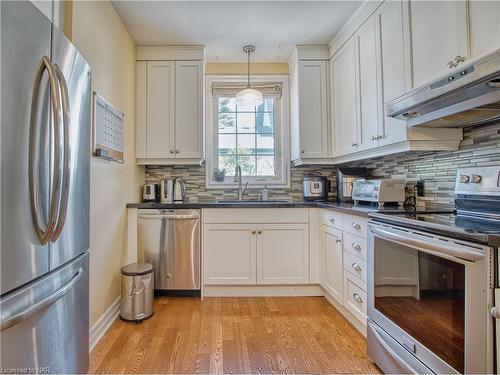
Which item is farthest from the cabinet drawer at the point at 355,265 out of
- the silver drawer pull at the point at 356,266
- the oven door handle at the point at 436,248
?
the oven door handle at the point at 436,248

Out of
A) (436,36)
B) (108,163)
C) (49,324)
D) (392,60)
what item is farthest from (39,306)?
(392,60)

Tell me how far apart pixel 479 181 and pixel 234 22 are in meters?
2.24

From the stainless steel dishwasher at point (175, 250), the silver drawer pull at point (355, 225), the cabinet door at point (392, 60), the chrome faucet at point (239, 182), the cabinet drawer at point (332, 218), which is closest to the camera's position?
the cabinet door at point (392, 60)

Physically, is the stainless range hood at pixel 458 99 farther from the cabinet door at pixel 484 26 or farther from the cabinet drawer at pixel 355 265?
the cabinet drawer at pixel 355 265

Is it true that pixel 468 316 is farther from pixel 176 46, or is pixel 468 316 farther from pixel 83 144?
pixel 176 46

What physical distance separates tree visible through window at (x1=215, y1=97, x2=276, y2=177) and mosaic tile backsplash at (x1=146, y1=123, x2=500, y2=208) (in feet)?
0.93

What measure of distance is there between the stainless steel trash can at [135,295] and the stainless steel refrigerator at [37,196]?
0.89m

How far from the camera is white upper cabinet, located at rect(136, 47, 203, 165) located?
279cm

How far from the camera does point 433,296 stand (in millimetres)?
1188

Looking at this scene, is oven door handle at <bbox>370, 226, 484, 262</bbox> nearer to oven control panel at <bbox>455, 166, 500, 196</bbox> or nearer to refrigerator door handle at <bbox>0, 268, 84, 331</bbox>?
oven control panel at <bbox>455, 166, 500, 196</bbox>

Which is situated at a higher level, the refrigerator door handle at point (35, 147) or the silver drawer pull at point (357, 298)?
the refrigerator door handle at point (35, 147)

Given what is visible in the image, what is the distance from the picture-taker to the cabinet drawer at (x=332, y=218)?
216 centimetres

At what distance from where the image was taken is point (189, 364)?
158 cm

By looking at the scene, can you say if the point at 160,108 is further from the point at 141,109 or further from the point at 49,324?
the point at 49,324
